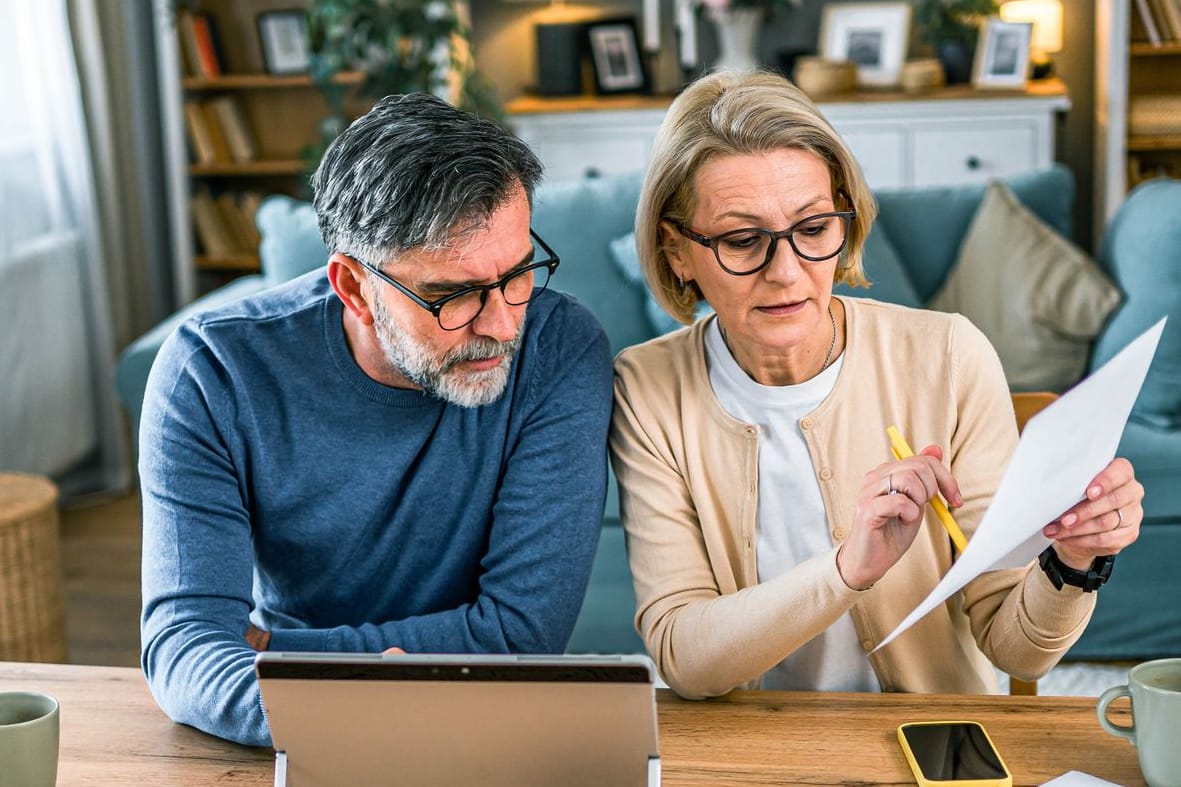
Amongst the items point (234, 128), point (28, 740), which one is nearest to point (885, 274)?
point (28, 740)

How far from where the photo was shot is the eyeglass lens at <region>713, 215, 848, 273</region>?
1.30 meters

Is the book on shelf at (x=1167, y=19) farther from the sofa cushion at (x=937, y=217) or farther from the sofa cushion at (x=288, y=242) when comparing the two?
the sofa cushion at (x=288, y=242)

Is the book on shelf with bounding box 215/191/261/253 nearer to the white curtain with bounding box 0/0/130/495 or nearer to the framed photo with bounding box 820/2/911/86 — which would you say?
the white curtain with bounding box 0/0/130/495

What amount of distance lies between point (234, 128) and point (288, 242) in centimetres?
187

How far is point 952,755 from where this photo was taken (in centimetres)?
107

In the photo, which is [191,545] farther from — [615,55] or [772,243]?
[615,55]

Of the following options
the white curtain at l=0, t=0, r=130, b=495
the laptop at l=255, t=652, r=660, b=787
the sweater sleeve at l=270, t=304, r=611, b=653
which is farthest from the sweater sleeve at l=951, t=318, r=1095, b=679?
the white curtain at l=0, t=0, r=130, b=495

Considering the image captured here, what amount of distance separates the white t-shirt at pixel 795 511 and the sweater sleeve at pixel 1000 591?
5.2 inches

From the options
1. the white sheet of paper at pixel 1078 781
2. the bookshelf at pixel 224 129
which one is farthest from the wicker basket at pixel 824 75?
the white sheet of paper at pixel 1078 781

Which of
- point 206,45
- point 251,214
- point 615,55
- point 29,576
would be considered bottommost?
point 29,576

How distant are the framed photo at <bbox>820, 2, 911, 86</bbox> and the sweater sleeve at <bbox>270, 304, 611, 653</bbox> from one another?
12.0 ft

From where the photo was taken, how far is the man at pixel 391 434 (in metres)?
1.27

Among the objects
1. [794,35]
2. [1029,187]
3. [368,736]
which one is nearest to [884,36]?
[794,35]

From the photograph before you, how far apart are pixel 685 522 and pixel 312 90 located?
3.91 m
